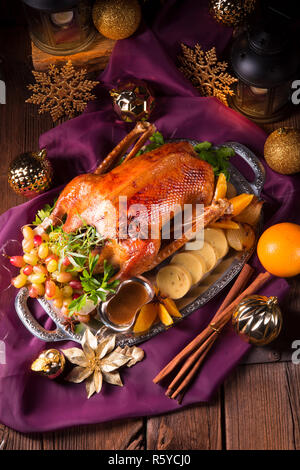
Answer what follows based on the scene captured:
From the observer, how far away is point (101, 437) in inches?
72.3

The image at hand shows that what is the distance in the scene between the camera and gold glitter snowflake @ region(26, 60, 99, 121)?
6.95ft

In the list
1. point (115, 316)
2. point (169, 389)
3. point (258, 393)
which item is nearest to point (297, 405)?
point (258, 393)

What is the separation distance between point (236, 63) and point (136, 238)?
0.68 m

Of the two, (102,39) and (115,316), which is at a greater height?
(102,39)

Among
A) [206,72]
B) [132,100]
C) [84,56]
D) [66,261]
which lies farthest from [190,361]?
→ [84,56]

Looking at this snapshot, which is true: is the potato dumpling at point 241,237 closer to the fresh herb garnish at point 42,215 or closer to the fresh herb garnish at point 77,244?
the fresh herb garnish at point 77,244

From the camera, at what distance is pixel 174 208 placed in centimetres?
183

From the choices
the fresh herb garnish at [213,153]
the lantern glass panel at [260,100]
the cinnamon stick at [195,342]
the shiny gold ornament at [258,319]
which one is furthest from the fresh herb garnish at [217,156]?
the shiny gold ornament at [258,319]

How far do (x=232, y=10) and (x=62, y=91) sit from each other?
2.13 ft

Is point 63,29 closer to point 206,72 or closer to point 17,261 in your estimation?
point 206,72

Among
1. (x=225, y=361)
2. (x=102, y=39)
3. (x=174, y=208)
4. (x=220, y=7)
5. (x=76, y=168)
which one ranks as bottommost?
(x=225, y=361)

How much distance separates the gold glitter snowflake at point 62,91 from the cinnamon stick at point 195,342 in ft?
2.75

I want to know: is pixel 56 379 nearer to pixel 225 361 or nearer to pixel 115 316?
pixel 115 316

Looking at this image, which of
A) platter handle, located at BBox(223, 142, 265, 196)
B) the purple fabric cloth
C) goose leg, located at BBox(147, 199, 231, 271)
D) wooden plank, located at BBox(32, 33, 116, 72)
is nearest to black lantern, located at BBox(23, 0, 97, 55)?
wooden plank, located at BBox(32, 33, 116, 72)
